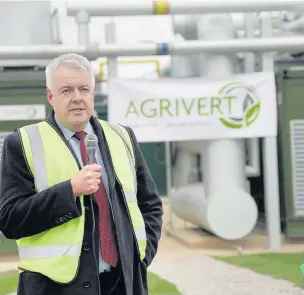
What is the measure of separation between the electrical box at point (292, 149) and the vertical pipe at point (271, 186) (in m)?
0.19

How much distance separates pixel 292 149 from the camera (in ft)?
26.0

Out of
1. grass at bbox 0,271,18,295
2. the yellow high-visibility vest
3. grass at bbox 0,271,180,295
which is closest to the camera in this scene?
the yellow high-visibility vest

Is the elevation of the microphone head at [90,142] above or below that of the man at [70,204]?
above

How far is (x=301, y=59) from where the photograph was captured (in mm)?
9070

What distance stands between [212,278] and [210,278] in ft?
0.08

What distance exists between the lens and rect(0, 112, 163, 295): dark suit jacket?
2305mm

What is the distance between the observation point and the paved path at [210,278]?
557 cm

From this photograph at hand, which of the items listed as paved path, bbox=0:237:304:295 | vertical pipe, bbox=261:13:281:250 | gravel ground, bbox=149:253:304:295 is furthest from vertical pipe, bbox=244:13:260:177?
gravel ground, bbox=149:253:304:295

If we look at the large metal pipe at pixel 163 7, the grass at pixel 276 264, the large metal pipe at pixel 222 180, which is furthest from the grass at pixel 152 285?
the large metal pipe at pixel 163 7

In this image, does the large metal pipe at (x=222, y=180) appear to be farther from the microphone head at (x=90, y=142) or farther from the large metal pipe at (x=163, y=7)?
the microphone head at (x=90, y=142)

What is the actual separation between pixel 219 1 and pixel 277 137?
5.93ft

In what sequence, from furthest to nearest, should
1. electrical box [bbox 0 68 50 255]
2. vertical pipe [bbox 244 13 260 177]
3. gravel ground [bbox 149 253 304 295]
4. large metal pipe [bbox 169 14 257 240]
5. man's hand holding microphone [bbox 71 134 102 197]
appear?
vertical pipe [bbox 244 13 260 177] < large metal pipe [bbox 169 14 257 240] < electrical box [bbox 0 68 50 255] < gravel ground [bbox 149 253 304 295] < man's hand holding microphone [bbox 71 134 102 197]

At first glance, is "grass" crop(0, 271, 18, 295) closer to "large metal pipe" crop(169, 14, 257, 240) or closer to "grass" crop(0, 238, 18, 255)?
"grass" crop(0, 238, 18, 255)

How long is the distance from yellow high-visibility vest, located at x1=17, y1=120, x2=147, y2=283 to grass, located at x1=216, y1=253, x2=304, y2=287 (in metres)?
3.63
